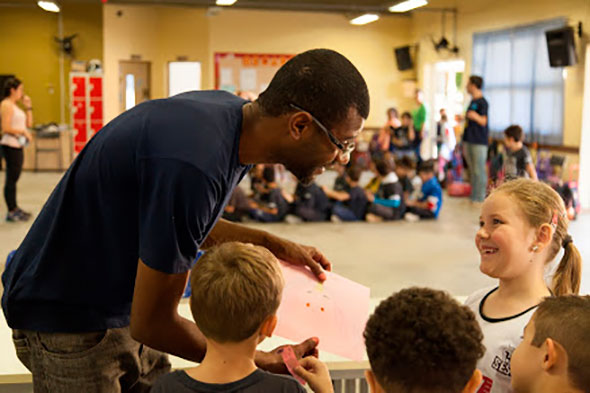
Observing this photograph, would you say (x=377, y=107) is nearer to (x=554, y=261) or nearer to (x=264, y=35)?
(x=264, y=35)

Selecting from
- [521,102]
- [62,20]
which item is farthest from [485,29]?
[62,20]

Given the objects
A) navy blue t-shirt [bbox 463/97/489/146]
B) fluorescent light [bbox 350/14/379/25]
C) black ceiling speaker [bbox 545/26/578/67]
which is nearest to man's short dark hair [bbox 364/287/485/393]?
navy blue t-shirt [bbox 463/97/489/146]

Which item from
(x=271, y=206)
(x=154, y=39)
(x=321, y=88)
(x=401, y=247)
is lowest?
(x=401, y=247)

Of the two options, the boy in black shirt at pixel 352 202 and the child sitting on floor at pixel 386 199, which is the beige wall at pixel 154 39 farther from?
the child sitting on floor at pixel 386 199

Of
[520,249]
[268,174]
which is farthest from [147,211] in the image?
[268,174]

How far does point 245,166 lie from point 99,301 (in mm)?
438

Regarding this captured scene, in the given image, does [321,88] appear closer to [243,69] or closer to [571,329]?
[571,329]

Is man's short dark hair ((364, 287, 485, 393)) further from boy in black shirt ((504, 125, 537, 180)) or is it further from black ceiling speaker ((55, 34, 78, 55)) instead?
black ceiling speaker ((55, 34, 78, 55))

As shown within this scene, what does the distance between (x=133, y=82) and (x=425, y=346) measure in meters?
16.5

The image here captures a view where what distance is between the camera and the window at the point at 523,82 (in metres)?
10.9

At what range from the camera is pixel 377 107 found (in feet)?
56.5

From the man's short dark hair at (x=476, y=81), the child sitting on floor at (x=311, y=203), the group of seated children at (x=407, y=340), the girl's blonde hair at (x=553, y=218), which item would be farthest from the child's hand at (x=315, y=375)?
the man's short dark hair at (x=476, y=81)

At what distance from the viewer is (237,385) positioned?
1469 millimetres

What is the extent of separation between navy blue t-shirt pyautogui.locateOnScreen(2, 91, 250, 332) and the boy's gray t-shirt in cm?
23
